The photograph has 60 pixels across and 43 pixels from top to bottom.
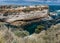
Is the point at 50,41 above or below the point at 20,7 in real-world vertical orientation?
above

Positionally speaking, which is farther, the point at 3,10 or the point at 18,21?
the point at 3,10

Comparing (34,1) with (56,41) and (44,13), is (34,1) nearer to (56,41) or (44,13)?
(44,13)

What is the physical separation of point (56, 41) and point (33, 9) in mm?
40239

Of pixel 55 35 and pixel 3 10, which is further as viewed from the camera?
pixel 3 10

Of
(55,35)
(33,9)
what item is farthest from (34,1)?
(55,35)

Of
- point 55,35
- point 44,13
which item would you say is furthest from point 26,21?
point 55,35

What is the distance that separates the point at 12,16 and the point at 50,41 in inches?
1484

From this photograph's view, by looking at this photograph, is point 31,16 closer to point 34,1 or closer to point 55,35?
point 34,1

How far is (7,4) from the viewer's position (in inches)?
2058

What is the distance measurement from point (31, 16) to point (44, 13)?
255 centimetres

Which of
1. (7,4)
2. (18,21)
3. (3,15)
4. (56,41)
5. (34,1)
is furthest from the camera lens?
(34,1)

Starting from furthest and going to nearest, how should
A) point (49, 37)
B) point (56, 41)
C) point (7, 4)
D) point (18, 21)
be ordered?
point (7, 4), point (18, 21), point (49, 37), point (56, 41)

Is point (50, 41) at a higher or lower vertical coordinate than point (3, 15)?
higher

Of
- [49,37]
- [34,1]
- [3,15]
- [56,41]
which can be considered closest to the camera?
[56,41]
